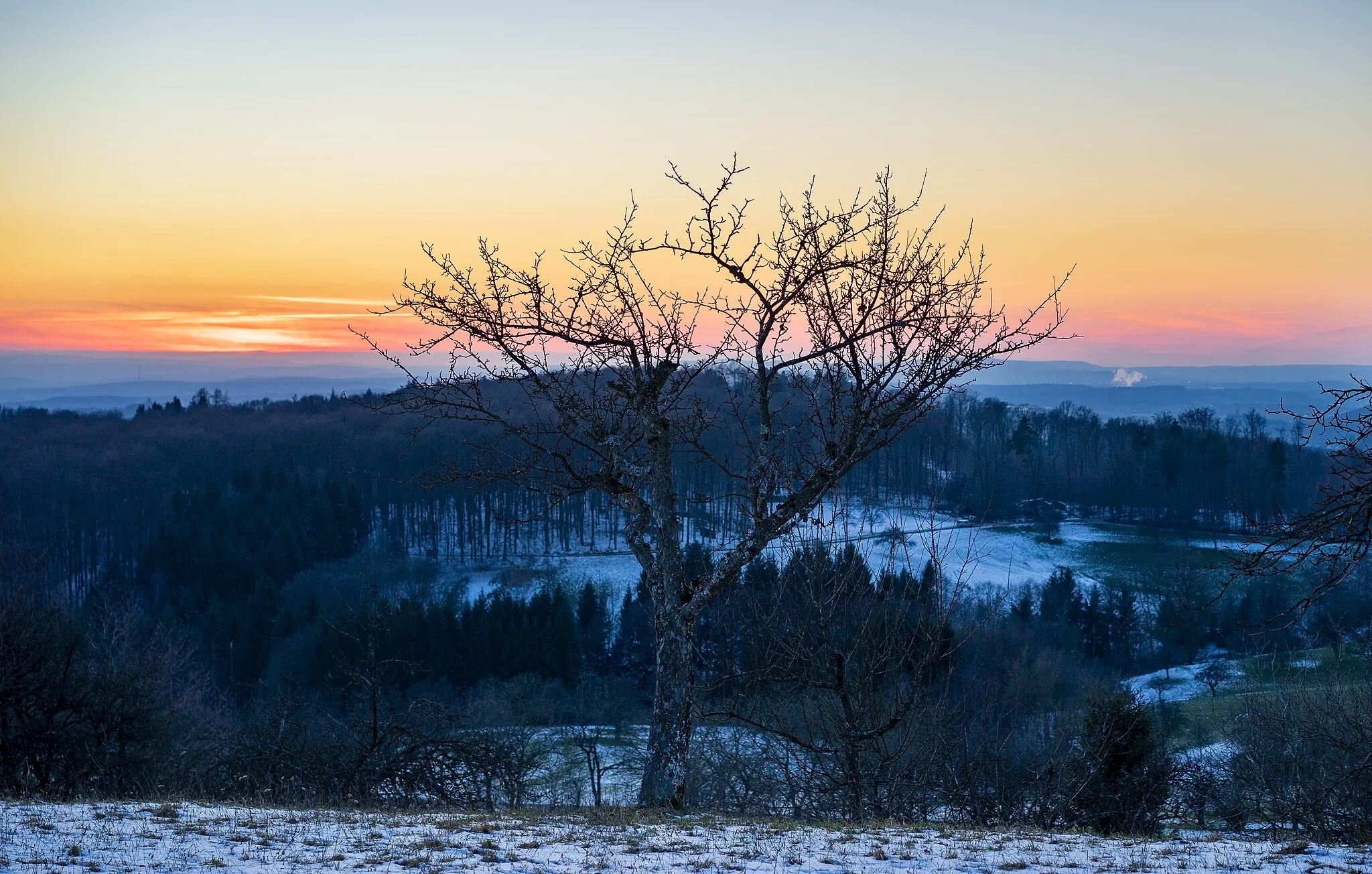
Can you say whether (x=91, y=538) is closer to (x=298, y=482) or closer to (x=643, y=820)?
(x=298, y=482)

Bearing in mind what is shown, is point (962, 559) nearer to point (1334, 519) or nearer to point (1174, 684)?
point (1174, 684)

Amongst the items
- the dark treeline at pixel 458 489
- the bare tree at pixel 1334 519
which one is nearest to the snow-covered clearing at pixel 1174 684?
the dark treeline at pixel 458 489

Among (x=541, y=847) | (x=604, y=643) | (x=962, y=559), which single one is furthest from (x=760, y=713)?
(x=962, y=559)

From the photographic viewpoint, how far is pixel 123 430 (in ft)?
359

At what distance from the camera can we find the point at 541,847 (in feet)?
24.7

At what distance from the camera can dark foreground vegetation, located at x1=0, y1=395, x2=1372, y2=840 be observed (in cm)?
1444

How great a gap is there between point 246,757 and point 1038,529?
83.2 m

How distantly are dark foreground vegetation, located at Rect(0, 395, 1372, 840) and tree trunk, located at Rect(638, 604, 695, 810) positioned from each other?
43 cm

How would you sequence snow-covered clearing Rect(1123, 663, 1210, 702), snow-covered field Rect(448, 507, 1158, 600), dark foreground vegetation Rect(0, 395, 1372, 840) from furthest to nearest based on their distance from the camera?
snow-covered field Rect(448, 507, 1158, 600)
snow-covered clearing Rect(1123, 663, 1210, 702)
dark foreground vegetation Rect(0, 395, 1372, 840)

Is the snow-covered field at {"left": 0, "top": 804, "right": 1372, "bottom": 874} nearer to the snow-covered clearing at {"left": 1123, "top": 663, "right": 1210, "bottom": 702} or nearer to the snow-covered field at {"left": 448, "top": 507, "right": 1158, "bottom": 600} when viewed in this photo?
the snow-covered clearing at {"left": 1123, "top": 663, "right": 1210, "bottom": 702}

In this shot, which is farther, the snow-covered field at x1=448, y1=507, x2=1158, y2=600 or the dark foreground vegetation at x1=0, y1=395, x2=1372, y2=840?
the snow-covered field at x1=448, y1=507, x2=1158, y2=600

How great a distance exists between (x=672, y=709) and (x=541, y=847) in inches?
139

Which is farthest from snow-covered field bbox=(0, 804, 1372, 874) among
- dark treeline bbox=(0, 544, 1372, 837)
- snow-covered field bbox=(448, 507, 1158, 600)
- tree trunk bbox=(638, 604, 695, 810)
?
snow-covered field bbox=(448, 507, 1158, 600)

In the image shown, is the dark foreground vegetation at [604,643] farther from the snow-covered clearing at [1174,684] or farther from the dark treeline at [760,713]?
the snow-covered clearing at [1174,684]
